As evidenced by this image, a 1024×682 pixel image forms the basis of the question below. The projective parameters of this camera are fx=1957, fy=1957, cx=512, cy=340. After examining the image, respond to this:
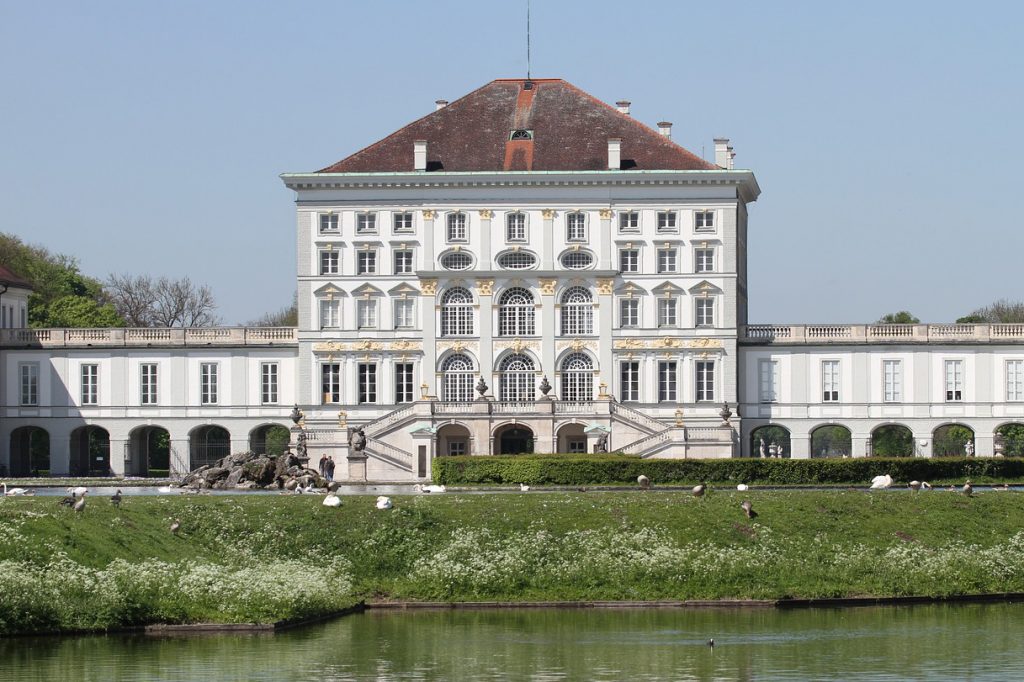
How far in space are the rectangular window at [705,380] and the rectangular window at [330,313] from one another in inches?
669

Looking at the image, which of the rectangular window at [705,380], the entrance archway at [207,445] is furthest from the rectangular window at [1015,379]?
the entrance archway at [207,445]

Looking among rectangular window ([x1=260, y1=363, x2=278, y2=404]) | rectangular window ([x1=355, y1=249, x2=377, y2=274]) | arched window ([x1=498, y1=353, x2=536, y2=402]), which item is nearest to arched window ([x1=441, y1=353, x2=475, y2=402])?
arched window ([x1=498, y1=353, x2=536, y2=402])

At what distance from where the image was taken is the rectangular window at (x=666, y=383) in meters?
90.8

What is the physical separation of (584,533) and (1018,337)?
1855 inches

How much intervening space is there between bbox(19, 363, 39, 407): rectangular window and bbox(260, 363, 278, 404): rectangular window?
10855 millimetres

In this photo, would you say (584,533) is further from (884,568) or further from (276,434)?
(276,434)

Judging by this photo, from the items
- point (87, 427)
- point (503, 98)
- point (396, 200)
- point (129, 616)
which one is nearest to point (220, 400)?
point (87, 427)

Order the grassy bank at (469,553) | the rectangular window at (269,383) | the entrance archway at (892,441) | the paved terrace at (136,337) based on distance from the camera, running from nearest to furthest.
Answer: the grassy bank at (469,553)
the rectangular window at (269,383)
the paved terrace at (136,337)
the entrance archway at (892,441)

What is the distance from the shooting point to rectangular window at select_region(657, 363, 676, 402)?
90.8m

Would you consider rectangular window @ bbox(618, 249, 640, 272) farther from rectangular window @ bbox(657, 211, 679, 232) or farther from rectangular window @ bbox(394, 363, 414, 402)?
rectangular window @ bbox(394, 363, 414, 402)

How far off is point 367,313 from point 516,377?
762 cm

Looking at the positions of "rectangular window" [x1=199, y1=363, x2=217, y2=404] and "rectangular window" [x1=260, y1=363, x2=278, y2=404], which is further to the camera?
"rectangular window" [x1=199, y1=363, x2=217, y2=404]

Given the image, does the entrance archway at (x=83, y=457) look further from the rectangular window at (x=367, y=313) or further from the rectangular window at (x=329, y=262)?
the rectangular window at (x=367, y=313)

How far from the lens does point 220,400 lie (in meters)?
94.5
